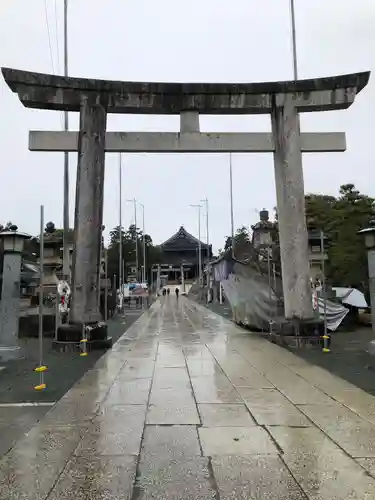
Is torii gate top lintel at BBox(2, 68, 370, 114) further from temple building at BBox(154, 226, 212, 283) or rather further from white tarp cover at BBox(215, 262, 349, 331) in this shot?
temple building at BBox(154, 226, 212, 283)

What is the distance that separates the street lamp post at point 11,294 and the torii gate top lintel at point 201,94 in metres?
3.80

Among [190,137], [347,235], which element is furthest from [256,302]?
[347,235]

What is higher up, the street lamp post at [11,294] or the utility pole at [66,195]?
the utility pole at [66,195]

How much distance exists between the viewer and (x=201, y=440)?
194 inches

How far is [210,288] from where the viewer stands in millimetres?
45875

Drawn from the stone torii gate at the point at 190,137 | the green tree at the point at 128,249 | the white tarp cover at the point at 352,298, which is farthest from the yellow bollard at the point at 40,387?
the green tree at the point at 128,249

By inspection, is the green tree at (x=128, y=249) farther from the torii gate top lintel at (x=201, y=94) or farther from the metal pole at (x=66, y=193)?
the torii gate top lintel at (x=201, y=94)

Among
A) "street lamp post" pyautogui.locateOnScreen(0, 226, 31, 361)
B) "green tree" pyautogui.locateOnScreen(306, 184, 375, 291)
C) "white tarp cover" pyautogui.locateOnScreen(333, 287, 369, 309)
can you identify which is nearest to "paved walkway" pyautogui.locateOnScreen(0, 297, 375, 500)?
"street lamp post" pyautogui.locateOnScreen(0, 226, 31, 361)

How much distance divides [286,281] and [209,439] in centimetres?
843

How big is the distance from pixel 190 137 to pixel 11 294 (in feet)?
20.3

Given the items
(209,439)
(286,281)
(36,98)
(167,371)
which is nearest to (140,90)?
(36,98)

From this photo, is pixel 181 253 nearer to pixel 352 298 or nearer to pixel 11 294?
pixel 352 298

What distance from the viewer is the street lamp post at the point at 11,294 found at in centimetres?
1061

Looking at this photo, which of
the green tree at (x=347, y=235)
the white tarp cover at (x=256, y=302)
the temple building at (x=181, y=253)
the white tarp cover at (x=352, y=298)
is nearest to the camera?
the white tarp cover at (x=256, y=302)
